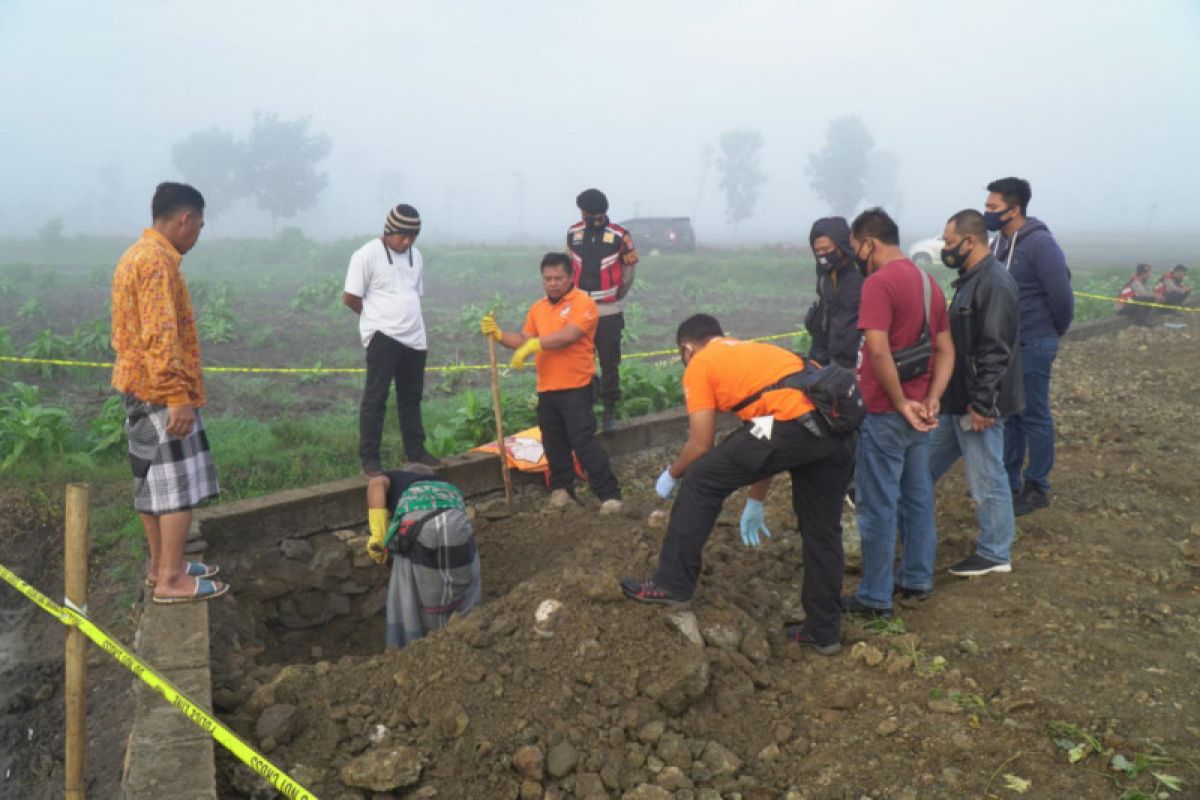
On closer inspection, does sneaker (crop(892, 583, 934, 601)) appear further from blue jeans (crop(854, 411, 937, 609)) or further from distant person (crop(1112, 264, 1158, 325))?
distant person (crop(1112, 264, 1158, 325))

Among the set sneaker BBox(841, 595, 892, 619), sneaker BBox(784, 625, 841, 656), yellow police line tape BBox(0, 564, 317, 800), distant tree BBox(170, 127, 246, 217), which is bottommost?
sneaker BBox(784, 625, 841, 656)

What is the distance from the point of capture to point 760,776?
116 inches

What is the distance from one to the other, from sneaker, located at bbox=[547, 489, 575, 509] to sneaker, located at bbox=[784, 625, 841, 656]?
2.07 metres

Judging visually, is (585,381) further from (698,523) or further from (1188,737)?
(1188,737)

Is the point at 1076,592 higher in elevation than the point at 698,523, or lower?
lower

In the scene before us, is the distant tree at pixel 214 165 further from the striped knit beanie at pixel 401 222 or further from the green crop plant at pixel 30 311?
the striped knit beanie at pixel 401 222

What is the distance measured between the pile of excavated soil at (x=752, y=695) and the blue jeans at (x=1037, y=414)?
675 millimetres

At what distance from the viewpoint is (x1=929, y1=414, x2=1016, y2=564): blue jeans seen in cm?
412

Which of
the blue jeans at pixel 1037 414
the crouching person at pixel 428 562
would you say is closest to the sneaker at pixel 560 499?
the crouching person at pixel 428 562

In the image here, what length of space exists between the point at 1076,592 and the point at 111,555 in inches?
204

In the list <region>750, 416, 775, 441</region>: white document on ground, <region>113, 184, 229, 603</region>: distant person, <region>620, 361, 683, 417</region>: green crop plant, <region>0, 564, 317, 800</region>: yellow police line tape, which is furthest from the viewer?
<region>620, 361, 683, 417</region>: green crop plant

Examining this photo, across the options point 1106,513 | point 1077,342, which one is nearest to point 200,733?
point 1106,513

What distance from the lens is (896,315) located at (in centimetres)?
377

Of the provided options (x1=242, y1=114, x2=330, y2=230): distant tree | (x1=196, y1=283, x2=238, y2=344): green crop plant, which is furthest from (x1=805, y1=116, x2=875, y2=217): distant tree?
(x1=196, y1=283, x2=238, y2=344): green crop plant
